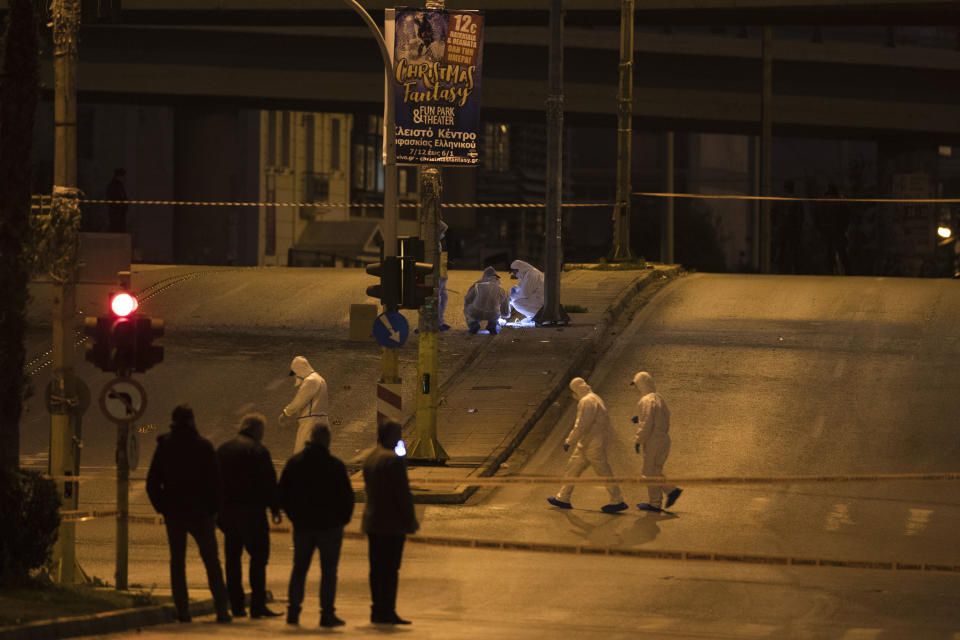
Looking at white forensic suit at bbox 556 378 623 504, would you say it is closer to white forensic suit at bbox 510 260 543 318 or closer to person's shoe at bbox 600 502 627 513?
person's shoe at bbox 600 502 627 513

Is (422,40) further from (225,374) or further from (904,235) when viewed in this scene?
(904,235)

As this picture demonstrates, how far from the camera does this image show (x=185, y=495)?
448 inches

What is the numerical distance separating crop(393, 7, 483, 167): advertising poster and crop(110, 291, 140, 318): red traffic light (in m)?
7.06

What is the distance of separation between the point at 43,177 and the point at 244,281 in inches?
1036

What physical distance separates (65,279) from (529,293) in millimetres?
16588

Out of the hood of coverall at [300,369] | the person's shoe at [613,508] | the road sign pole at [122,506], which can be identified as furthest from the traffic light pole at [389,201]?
the road sign pole at [122,506]

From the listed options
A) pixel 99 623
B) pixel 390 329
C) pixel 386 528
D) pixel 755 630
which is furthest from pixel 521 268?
pixel 99 623

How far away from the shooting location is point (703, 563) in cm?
1504

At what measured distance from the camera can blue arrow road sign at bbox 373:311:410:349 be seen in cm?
1914

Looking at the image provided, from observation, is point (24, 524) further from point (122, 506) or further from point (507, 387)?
point (507, 387)

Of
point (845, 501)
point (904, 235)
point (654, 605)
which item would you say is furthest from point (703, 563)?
point (904, 235)

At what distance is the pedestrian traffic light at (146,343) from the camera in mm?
13312

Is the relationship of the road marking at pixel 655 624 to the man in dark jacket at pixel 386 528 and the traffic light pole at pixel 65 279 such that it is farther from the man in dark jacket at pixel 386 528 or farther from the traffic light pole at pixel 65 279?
the traffic light pole at pixel 65 279

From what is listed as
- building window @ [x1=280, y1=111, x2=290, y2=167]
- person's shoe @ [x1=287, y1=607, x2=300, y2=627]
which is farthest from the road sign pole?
building window @ [x1=280, y1=111, x2=290, y2=167]
